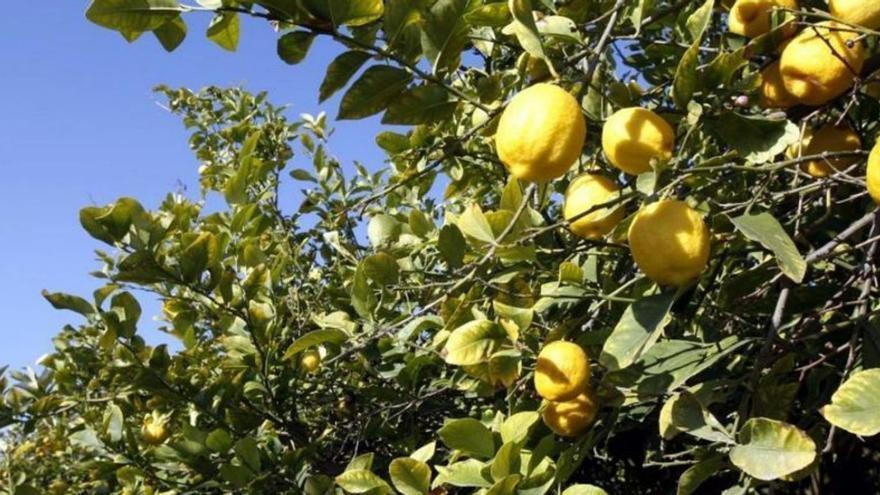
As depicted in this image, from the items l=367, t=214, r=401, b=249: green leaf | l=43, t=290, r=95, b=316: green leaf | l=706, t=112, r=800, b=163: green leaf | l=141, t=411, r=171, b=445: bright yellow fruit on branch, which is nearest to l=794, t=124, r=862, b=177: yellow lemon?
l=706, t=112, r=800, b=163: green leaf

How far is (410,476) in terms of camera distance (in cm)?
114

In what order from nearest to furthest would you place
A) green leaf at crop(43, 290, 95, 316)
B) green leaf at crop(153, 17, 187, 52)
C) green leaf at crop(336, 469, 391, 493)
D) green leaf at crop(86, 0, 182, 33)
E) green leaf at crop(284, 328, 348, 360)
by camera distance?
green leaf at crop(86, 0, 182, 33) < green leaf at crop(153, 17, 187, 52) < green leaf at crop(336, 469, 391, 493) < green leaf at crop(284, 328, 348, 360) < green leaf at crop(43, 290, 95, 316)

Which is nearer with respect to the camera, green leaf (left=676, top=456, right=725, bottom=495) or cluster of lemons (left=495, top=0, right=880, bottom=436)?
cluster of lemons (left=495, top=0, right=880, bottom=436)

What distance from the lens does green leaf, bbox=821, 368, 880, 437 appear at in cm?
79

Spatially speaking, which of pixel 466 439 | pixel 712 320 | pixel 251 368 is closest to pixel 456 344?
pixel 466 439

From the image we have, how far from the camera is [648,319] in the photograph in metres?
0.92

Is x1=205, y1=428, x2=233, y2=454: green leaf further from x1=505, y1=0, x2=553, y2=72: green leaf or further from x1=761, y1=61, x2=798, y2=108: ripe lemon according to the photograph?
x1=761, y1=61, x2=798, y2=108: ripe lemon

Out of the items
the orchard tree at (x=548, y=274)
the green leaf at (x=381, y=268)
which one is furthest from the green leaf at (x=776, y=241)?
the green leaf at (x=381, y=268)

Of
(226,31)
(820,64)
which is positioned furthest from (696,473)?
(226,31)

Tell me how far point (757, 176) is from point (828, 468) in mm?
1374

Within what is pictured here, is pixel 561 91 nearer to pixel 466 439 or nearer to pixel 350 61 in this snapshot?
pixel 350 61

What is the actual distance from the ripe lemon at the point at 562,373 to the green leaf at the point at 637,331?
105 millimetres

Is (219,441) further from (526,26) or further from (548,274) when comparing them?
(526,26)

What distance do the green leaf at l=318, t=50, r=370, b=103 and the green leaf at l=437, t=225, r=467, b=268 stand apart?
37 centimetres
